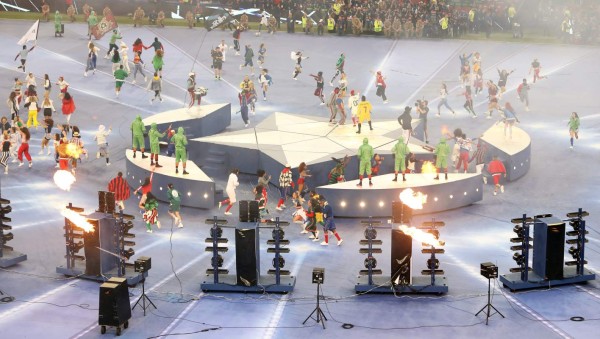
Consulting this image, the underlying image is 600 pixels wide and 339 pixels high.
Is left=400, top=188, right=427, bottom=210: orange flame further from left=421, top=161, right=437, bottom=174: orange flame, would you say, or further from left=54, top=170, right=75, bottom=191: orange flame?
left=54, top=170, right=75, bottom=191: orange flame

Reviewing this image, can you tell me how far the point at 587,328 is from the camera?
2125 centimetres

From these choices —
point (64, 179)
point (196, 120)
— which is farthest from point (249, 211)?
point (196, 120)

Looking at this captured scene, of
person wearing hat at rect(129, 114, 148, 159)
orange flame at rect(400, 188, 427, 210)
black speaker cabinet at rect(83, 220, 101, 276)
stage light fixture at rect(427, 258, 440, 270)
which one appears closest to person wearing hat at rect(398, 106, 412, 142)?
orange flame at rect(400, 188, 427, 210)

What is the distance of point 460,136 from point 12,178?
49.2ft

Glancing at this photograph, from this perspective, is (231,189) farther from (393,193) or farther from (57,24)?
(57,24)

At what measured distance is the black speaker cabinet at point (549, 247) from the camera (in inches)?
914

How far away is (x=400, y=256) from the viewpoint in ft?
76.2

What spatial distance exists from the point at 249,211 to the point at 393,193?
7.72m

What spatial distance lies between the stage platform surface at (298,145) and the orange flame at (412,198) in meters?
3.71

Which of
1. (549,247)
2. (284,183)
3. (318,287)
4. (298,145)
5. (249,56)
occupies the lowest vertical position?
(318,287)

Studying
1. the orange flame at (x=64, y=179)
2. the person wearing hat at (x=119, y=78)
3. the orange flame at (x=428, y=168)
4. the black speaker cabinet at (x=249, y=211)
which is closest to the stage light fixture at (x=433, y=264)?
the black speaker cabinet at (x=249, y=211)

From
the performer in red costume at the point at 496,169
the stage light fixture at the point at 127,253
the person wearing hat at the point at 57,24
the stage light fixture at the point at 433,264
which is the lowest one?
the stage light fixture at the point at 433,264

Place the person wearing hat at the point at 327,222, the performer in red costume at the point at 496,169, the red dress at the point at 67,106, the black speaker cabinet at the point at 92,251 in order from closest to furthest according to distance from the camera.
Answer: the black speaker cabinet at the point at 92,251
the person wearing hat at the point at 327,222
the performer in red costume at the point at 496,169
the red dress at the point at 67,106

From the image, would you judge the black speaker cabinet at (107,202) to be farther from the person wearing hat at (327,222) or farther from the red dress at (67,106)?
the red dress at (67,106)
